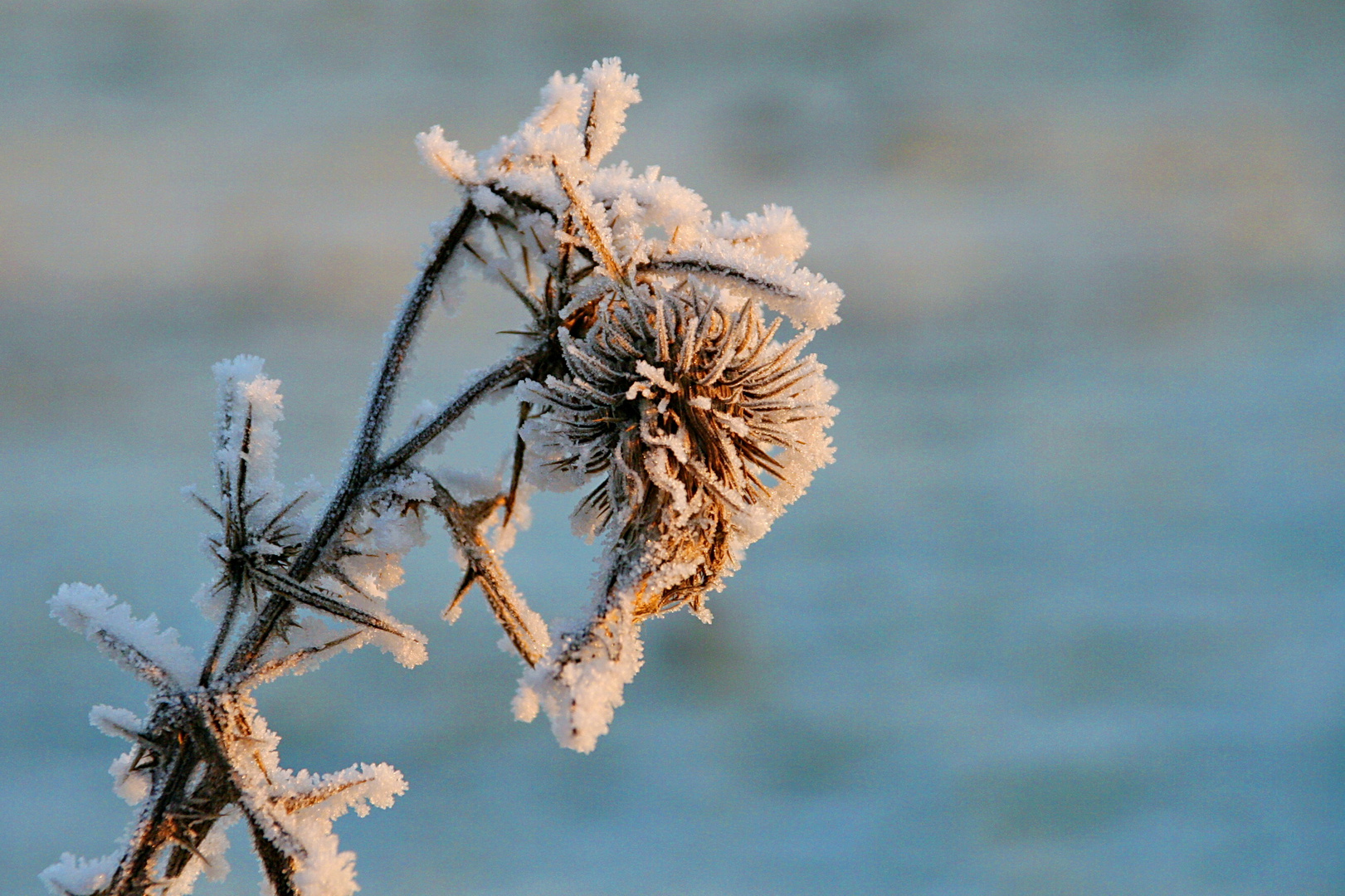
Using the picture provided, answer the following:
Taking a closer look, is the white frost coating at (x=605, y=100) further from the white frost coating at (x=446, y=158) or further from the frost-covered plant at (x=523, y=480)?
the white frost coating at (x=446, y=158)

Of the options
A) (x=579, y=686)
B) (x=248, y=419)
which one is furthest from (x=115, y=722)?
(x=579, y=686)

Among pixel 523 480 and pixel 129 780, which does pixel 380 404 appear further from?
pixel 129 780

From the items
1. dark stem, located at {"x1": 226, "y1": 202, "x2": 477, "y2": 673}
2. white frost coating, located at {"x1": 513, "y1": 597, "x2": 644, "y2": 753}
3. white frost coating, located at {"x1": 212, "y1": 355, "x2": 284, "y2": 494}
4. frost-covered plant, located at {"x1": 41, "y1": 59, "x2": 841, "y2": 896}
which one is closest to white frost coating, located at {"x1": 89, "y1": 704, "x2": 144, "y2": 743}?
frost-covered plant, located at {"x1": 41, "y1": 59, "x2": 841, "y2": 896}

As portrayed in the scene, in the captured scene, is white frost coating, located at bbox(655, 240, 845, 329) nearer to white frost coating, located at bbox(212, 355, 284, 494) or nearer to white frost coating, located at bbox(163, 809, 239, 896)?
white frost coating, located at bbox(212, 355, 284, 494)

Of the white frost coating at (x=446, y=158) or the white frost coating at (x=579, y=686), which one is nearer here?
the white frost coating at (x=579, y=686)

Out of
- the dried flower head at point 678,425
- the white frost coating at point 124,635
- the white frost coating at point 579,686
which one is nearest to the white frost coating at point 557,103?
the dried flower head at point 678,425

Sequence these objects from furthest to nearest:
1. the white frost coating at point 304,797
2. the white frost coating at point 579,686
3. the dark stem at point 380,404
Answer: the dark stem at point 380,404, the white frost coating at point 304,797, the white frost coating at point 579,686

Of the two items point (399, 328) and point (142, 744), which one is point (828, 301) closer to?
point (399, 328)

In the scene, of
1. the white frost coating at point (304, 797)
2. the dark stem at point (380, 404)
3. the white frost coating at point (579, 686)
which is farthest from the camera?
the dark stem at point (380, 404)
